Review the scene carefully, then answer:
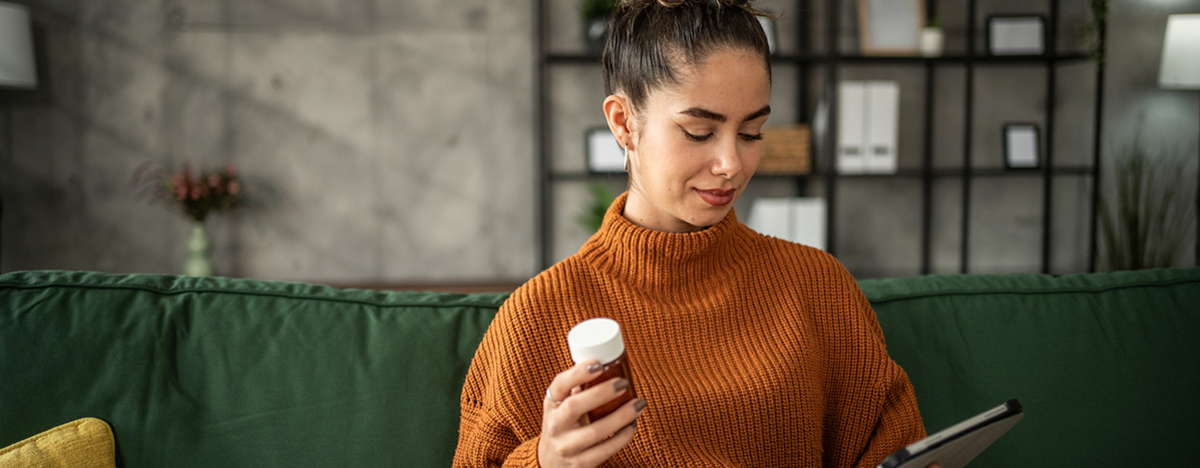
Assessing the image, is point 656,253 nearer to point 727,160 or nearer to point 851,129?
point 727,160

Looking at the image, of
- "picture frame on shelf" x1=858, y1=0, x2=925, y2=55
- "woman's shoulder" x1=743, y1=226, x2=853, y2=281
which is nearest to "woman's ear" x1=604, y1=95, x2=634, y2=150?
"woman's shoulder" x1=743, y1=226, x2=853, y2=281

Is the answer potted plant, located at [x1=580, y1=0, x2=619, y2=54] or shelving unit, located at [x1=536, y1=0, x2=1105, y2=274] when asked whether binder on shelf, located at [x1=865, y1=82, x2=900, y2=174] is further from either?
potted plant, located at [x1=580, y1=0, x2=619, y2=54]

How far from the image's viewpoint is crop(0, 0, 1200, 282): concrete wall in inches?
116

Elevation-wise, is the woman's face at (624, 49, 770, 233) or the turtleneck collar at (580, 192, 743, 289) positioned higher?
the woman's face at (624, 49, 770, 233)

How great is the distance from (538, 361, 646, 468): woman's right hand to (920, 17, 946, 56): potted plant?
280 centimetres

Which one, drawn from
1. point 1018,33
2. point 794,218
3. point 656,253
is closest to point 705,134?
point 656,253

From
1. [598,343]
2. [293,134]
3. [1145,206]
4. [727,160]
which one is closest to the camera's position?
[598,343]

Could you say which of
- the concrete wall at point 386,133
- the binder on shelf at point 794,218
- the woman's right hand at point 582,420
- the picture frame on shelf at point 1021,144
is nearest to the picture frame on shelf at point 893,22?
the concrete wall at point 386,133

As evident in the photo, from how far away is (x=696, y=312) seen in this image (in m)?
0.97

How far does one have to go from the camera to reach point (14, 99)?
288 centimetres

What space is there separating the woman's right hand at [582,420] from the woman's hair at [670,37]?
44 cm

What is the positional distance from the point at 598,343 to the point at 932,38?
9.42 feet

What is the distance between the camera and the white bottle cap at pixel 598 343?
2.00 ft

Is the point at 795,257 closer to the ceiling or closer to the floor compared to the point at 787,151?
closer to the floor
